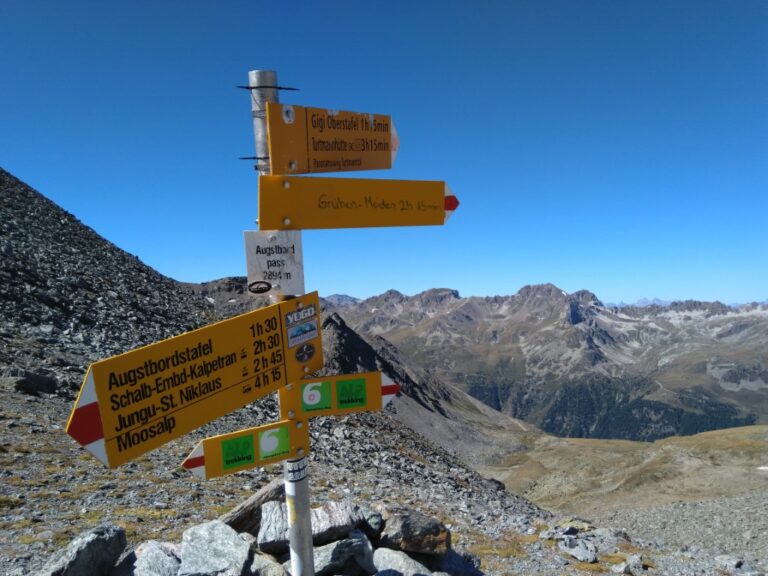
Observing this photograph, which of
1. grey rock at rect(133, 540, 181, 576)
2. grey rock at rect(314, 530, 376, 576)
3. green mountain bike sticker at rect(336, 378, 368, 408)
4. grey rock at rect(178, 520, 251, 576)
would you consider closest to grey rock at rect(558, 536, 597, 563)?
grey rock at rect(314, 530, 376, 576)

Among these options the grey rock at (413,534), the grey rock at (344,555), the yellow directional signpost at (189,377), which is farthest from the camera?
the grey rock at (413,534)

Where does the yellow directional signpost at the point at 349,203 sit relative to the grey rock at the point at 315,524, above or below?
above

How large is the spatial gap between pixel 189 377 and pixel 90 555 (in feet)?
15.7

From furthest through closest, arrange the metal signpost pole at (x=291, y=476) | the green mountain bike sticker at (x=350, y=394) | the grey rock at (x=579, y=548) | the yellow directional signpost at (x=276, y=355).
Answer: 1. the grey rock at (x=579, y=548)
2. the green mountain bike sticker at (x=350, y=394)
3. the metal signpost pole at (x=291, y=476)
4. the yellow directional signpost at (x=276, y=355)

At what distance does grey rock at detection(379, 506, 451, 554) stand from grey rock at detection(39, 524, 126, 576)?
458 centimetres

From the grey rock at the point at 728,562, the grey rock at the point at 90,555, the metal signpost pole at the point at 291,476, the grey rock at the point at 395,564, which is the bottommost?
the grey rock at the point at 728,562

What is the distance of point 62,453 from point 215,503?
5323 millimetres

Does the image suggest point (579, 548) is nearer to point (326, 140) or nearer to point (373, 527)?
point (373, 527)

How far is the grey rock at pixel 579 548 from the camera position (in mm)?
13992

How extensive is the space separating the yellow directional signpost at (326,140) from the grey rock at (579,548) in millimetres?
12960

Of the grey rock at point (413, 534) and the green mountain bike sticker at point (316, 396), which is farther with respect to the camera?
the grey rock at point (413, 534)

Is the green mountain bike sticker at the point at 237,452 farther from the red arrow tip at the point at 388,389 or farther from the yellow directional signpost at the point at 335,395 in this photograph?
the red arrow tip at the point at 388,389

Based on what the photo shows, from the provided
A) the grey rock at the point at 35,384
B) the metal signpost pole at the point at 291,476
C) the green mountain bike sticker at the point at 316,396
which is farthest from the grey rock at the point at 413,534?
the grey rock at the point at 35,384

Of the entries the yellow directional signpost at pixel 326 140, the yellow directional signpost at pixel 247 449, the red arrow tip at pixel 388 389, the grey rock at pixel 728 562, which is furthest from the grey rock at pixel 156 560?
the grey rock at pixel 728 562
